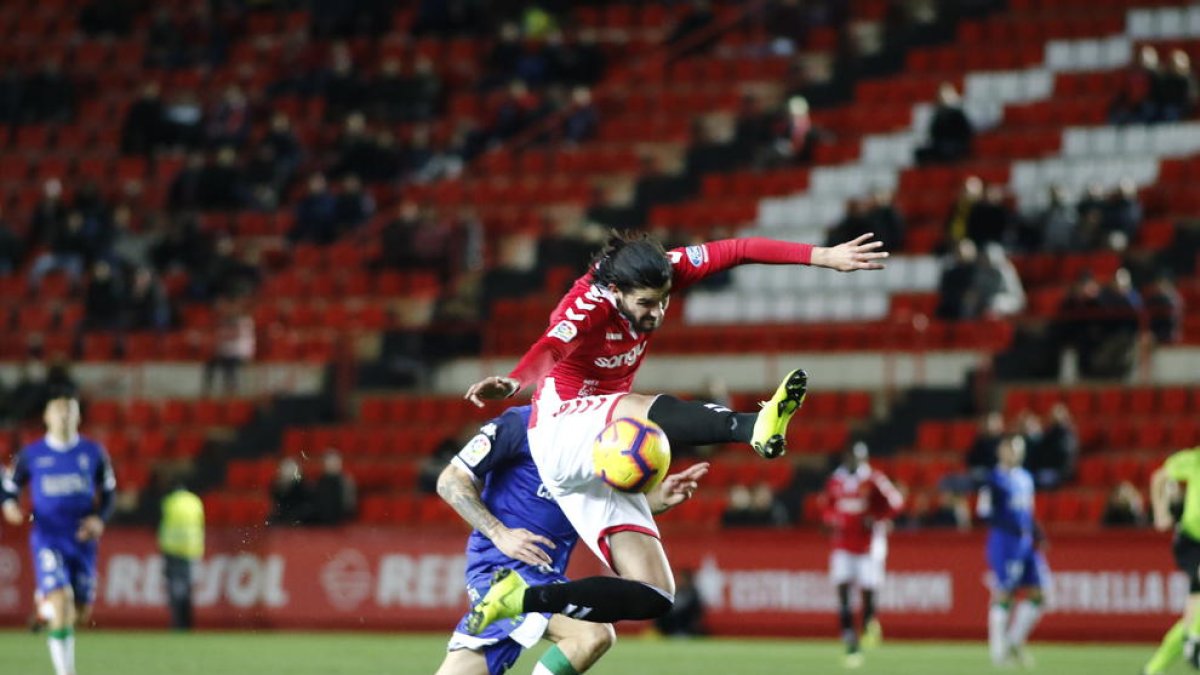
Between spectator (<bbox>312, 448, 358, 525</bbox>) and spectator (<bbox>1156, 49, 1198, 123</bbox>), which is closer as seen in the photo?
spectator (<bbox>312, 448, 358, 525</bbox>)

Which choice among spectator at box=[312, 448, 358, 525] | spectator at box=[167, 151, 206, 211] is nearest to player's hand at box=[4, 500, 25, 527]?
spectator at box=[312, 448, 358, 525]

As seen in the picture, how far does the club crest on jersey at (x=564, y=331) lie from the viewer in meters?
9.26

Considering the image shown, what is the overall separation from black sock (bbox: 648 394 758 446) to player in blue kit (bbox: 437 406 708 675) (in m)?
0.24

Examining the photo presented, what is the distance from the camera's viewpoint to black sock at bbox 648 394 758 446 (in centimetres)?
903

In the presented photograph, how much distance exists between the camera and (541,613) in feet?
30.2

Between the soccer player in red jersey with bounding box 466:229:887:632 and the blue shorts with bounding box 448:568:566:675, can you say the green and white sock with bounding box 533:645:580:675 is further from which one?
the soccer player in red jersey with bounding box 466:229:887:632

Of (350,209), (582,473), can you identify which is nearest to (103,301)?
(350,209)

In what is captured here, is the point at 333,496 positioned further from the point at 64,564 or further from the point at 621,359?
the point at 621,359

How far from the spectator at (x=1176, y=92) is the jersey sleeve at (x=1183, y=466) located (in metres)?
11.1

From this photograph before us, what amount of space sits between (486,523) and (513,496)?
15.5 inches

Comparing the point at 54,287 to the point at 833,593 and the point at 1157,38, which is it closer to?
the point at 833,593

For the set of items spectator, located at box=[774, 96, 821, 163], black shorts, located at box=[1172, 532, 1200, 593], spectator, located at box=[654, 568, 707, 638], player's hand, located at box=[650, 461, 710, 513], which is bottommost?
spectator, located at box=[654, 568, 707, 638]

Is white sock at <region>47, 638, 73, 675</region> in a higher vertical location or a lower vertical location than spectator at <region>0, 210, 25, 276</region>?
lower

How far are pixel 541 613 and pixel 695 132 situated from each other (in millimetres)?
21012
